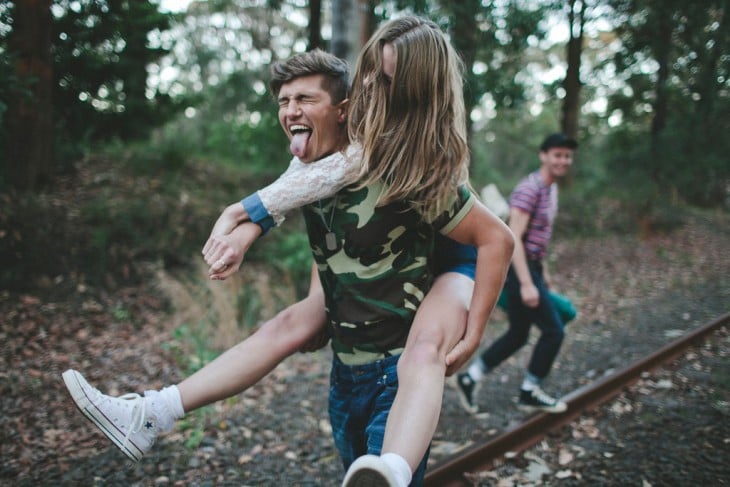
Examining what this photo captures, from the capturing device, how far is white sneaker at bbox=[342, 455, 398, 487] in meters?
1.54

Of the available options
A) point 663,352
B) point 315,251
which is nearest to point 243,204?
point 315,251

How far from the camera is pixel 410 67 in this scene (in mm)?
1851

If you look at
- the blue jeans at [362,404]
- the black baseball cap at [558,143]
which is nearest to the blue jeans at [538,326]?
the black baseball cap at [558,143]

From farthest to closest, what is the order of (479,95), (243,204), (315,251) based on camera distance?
(479,95) → (315,251) → (243,204)

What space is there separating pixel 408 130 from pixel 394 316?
2.39 ft

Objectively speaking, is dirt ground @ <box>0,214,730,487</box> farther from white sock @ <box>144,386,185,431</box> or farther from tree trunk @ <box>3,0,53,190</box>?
tree trunk @ <box>3,0,53,190</box>

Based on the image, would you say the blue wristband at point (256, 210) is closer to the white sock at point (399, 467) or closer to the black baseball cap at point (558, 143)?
the white sock at point (399, 467)

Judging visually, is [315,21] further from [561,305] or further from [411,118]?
[411,118]

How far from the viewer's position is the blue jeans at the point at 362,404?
78.4 inches

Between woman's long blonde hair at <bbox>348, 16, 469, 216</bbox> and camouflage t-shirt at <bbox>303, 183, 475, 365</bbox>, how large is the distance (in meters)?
0.08

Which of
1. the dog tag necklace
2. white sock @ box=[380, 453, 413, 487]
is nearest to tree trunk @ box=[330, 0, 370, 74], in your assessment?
the dog tag necklace

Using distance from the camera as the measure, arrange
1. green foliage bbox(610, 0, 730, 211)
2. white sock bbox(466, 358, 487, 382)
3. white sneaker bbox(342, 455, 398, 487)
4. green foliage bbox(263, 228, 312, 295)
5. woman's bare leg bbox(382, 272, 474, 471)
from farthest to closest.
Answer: green foliage bbox(610, 0, 730, 211) → green foliage bbox(263, 228, 312, 295) → white sock bbox(466, 358, 487, 382) → woman's bare leg bbox(382, 272, 474, 471) → white sneaker bbox(342, 455, 398, 487)

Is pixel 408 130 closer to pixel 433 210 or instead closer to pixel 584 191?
pixel 433 210

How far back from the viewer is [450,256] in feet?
7.39
